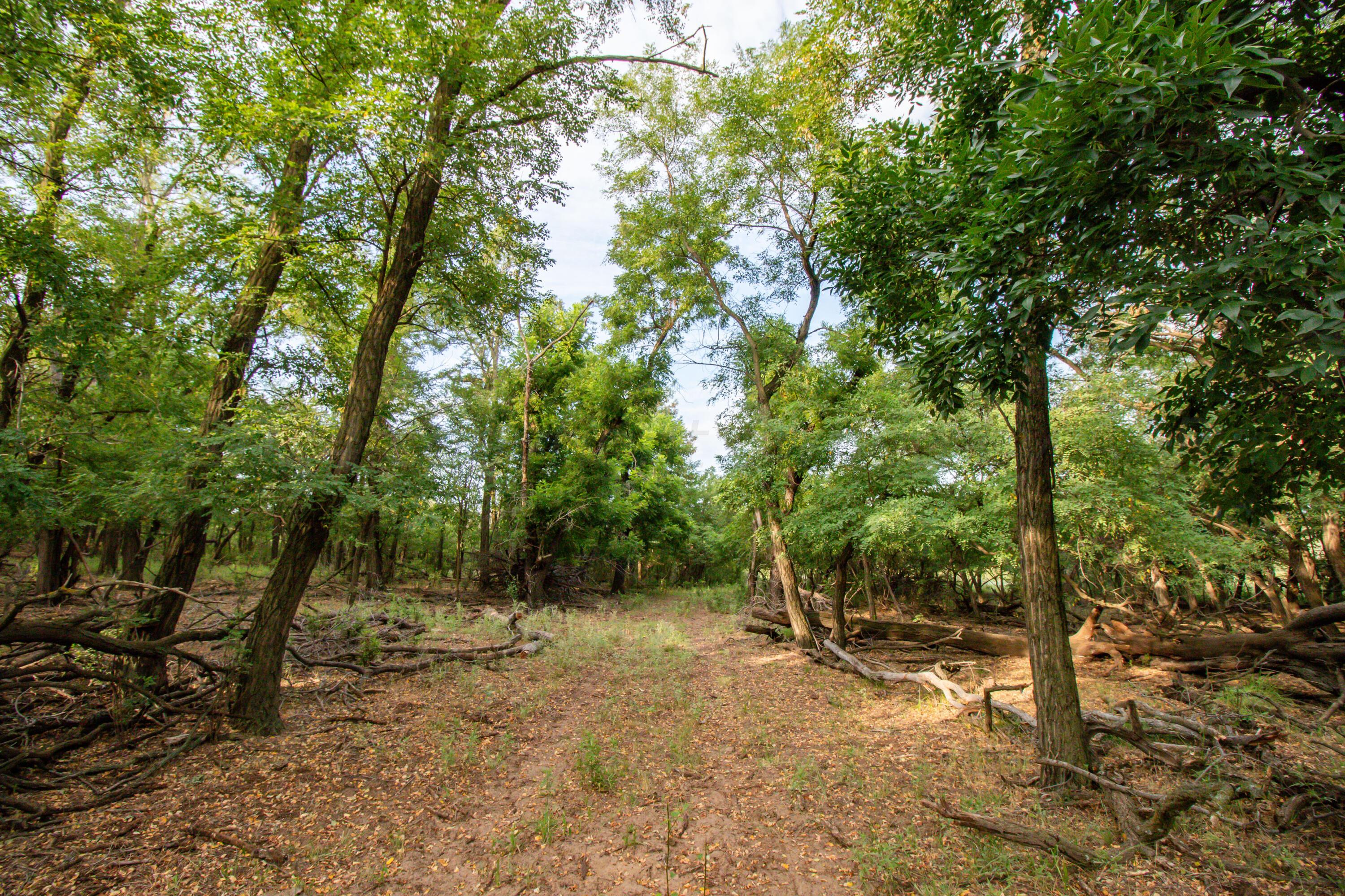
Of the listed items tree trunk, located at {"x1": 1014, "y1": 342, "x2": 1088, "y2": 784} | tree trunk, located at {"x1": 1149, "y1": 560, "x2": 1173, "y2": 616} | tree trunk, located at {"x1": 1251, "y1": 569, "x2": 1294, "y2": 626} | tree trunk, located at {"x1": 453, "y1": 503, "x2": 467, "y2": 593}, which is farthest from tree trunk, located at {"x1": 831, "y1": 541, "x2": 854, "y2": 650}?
tree trunk, located at {"x1": 453, "y1": 503, "x2": 467, "y2": 593}

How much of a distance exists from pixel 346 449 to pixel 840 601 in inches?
358

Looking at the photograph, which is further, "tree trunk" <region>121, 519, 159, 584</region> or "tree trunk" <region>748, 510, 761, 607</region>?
"tree trunk" <region>748, 510, 761, 607</region>

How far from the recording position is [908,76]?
5168 mm

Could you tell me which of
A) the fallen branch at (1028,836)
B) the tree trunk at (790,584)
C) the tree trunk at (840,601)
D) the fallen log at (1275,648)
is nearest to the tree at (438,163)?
the fallen branch at (1028,836)

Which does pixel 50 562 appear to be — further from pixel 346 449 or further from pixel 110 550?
pixel 346 449

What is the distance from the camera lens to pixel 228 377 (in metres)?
6.32

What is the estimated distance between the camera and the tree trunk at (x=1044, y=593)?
452 cm

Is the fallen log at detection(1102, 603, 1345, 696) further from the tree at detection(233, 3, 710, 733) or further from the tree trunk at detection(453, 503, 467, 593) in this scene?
the tree trunk at detection(453, 503, 467, 593)

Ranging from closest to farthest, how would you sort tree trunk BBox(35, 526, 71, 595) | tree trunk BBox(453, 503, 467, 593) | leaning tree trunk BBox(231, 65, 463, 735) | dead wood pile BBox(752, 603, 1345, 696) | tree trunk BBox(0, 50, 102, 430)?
tree trunk BBox(0, 50, 102, 430) < leaning tree trunk BBox(231, 65, 463, 735) < dead wood pile BBox(752, 603, 1345, 696) < tree trunk BBox(35, 526, 71, 595) < tree trunk BBox(453, 503, 467, 593)

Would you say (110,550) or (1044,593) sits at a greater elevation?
(1044,593)

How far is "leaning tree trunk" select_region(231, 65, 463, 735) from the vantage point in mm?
5277

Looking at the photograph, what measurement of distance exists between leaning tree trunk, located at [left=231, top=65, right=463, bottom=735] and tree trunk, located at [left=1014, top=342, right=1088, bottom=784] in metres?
6.51

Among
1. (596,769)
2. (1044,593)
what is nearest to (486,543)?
(596,769)

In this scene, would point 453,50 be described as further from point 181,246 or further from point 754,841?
point 754,841
